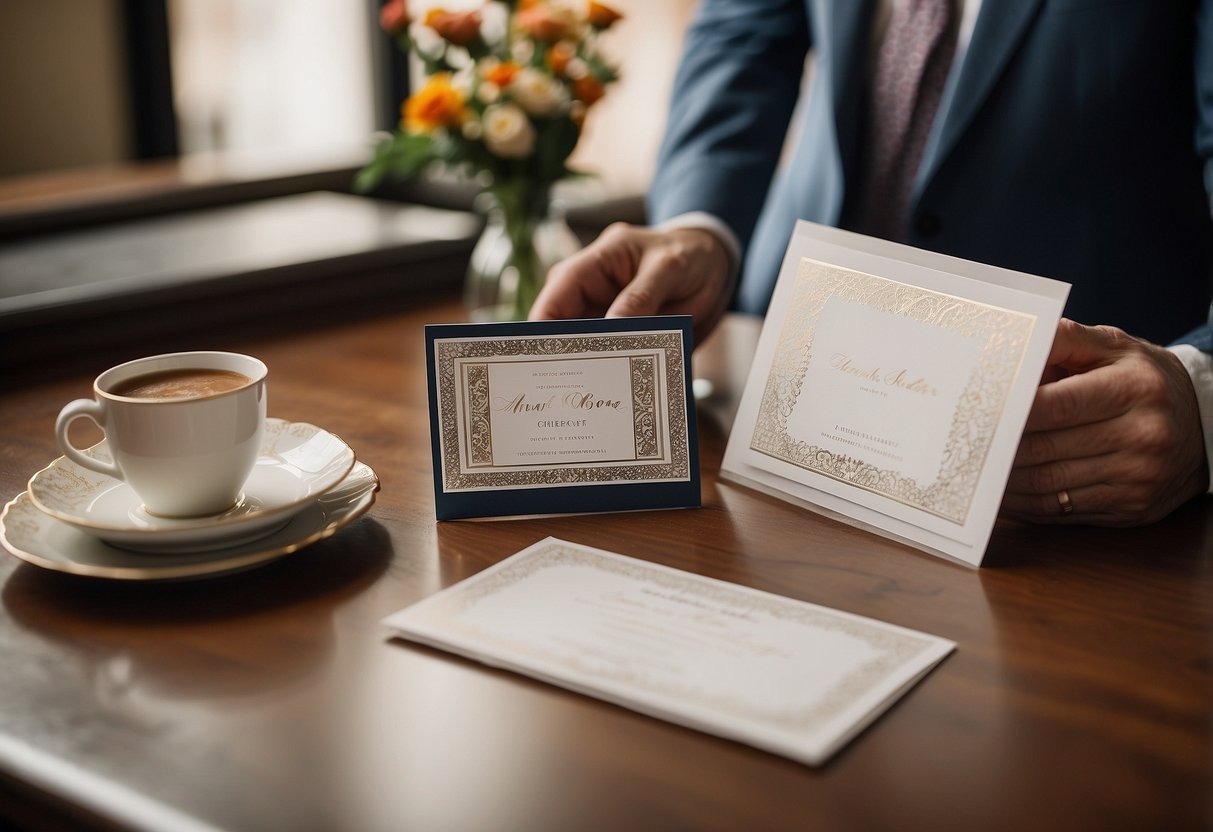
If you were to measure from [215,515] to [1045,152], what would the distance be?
102cm

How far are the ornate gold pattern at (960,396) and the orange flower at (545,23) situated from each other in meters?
0.80

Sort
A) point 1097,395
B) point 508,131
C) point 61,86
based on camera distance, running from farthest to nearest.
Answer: point 61,86 → point 508,131 → point 1097,395

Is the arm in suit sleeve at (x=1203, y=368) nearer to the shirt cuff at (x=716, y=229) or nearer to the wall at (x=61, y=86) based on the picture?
the shirt cuff at (x=716, y=229)

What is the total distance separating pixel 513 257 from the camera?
5.42 ft

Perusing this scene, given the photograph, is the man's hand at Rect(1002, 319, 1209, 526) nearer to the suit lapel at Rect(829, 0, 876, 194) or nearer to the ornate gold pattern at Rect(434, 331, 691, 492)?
the ornate gold pattern at Rect(434, 331, 691, 492)

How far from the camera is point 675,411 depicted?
930 millimetres

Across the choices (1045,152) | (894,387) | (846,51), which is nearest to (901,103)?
(846,51)

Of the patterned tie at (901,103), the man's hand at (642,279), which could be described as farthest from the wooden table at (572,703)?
the patterned tie at (901,103)

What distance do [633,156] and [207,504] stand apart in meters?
3.67

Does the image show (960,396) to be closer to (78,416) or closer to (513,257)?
(78,416)

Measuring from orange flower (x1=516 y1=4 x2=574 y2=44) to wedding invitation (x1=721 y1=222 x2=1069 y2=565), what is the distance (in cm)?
77

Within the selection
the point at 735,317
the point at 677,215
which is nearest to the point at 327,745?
the point at 677,215

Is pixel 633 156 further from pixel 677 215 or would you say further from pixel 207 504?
pixel 207 504

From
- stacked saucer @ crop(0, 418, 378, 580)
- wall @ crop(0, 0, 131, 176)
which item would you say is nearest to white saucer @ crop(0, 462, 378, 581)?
stacked saucer @ crop(0, 418, 378, 580)
